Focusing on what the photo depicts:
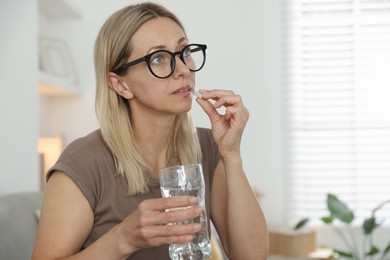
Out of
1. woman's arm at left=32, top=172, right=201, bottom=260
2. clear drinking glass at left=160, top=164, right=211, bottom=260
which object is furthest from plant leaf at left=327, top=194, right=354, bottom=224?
clear drinking glass at left=160, top=164, right=211, bottom=260

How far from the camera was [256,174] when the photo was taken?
12.6 ft

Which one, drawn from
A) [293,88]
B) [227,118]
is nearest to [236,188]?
[227,118]

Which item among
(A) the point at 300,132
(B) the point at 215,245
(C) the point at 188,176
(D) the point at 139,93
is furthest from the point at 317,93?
(C) the point at 188,176

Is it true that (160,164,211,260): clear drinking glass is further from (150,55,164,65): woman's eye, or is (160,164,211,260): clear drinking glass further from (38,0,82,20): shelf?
(38,0,82,20): shelf

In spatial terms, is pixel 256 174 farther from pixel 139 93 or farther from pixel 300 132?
pixel 139 93

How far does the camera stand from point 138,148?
5.64 feet

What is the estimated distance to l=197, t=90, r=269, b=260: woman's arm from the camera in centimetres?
163

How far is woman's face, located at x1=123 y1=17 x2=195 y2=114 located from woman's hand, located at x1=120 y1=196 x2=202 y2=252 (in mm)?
389

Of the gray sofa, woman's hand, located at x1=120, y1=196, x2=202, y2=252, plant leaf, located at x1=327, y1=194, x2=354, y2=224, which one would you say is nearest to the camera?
woman's hand, located at x1=120, y1=196, x2=202, y2=252

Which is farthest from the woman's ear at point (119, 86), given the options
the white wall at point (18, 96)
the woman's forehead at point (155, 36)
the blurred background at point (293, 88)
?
the blurred background at point (293, 88)

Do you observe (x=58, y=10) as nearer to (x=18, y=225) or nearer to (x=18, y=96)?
(x=18, y=96)

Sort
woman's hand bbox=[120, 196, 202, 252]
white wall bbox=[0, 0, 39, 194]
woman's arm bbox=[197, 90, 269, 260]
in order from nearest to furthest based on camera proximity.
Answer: woman's hand bbox=[120, 196, 202, 252] < woman's arm bbox=[197, 90, 269, 260] < white wall bbox=[0, 0, 39, 194]

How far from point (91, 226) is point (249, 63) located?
2412mm

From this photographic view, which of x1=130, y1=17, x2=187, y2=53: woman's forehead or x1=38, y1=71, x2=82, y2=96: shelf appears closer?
x1=130, y1=17, x2=187, y2=53: woman's forehead
